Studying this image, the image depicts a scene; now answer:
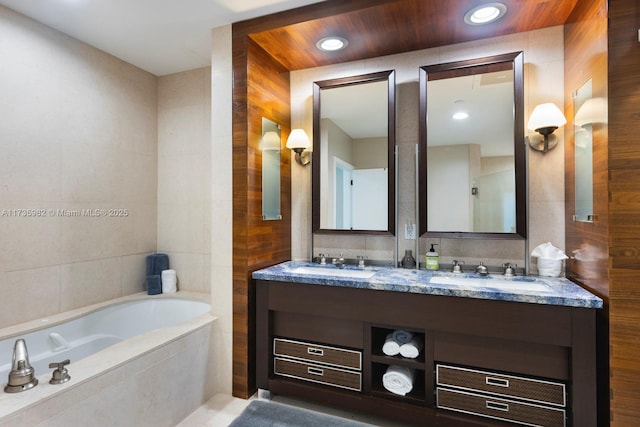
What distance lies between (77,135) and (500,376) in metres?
3.24

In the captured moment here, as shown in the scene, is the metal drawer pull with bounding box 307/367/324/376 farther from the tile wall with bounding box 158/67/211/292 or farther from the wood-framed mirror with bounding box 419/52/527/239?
the tile wall with bounding box 158/67/211/292

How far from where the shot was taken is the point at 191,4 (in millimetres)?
2021

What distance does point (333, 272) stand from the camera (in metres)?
2.28

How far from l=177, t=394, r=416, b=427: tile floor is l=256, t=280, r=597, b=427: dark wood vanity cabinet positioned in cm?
11

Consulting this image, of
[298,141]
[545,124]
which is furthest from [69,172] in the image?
[545,124]

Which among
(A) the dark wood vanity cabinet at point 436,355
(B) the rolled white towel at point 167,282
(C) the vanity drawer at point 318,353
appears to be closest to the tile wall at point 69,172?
(B) the rolled white towel at point 167,282

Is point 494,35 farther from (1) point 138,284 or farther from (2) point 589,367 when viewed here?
(1) point 138,284

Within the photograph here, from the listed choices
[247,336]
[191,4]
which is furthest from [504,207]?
[191,4]

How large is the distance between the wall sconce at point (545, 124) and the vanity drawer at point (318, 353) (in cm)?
172

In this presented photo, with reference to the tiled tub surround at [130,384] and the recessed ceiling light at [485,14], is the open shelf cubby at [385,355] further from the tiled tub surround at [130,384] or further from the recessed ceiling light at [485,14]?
the recessed ceiling light at [485,14]

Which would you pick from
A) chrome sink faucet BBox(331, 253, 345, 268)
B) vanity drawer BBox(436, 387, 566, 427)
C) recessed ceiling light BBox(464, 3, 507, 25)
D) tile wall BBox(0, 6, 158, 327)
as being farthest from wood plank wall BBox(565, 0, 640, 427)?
tile wall BBox(0, 6, 158, 327)

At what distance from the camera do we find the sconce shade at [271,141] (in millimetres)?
2396

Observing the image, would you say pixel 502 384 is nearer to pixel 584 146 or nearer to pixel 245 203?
pixel 584 146

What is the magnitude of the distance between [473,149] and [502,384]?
141 cm
